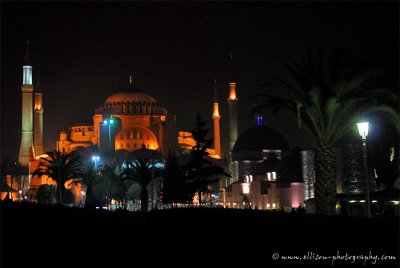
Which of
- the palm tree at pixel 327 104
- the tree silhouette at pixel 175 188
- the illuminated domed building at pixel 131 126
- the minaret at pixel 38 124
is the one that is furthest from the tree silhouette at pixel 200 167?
the minaret at pixel 38 124

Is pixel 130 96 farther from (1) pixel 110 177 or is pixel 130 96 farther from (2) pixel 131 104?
(1) pixel 110 177

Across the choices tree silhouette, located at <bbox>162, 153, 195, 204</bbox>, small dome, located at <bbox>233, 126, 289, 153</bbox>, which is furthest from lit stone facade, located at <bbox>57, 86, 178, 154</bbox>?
tree silhouette, located at <bbox>162, 153, 195, 204</bbox>

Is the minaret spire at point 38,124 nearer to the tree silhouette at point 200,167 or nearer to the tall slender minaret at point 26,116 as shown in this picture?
the tall slender minaret at point 26,116

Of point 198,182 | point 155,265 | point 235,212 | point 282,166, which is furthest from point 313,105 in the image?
point 282,166

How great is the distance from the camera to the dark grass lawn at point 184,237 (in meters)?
9.31

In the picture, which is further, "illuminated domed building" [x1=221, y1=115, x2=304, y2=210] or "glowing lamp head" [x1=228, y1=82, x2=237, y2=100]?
"glowing lamp head" [x1=228, y1=82, x2=237, y2=100]

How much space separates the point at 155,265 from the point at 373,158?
2976cm

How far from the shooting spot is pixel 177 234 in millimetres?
11047

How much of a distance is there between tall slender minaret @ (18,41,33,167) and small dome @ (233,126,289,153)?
25.0 meters

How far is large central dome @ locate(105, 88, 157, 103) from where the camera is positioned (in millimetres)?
88312

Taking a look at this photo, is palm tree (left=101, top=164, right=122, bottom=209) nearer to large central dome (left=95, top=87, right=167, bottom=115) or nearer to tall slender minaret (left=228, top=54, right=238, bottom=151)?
tall slender minaret (left=228, top=54, right=238, bottom=151)

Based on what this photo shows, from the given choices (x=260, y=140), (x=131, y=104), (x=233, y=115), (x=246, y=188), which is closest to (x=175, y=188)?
(x=246, y=188)

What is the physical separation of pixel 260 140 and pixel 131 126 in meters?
24.7

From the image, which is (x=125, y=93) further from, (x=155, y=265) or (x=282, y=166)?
(x=155, y=265)
